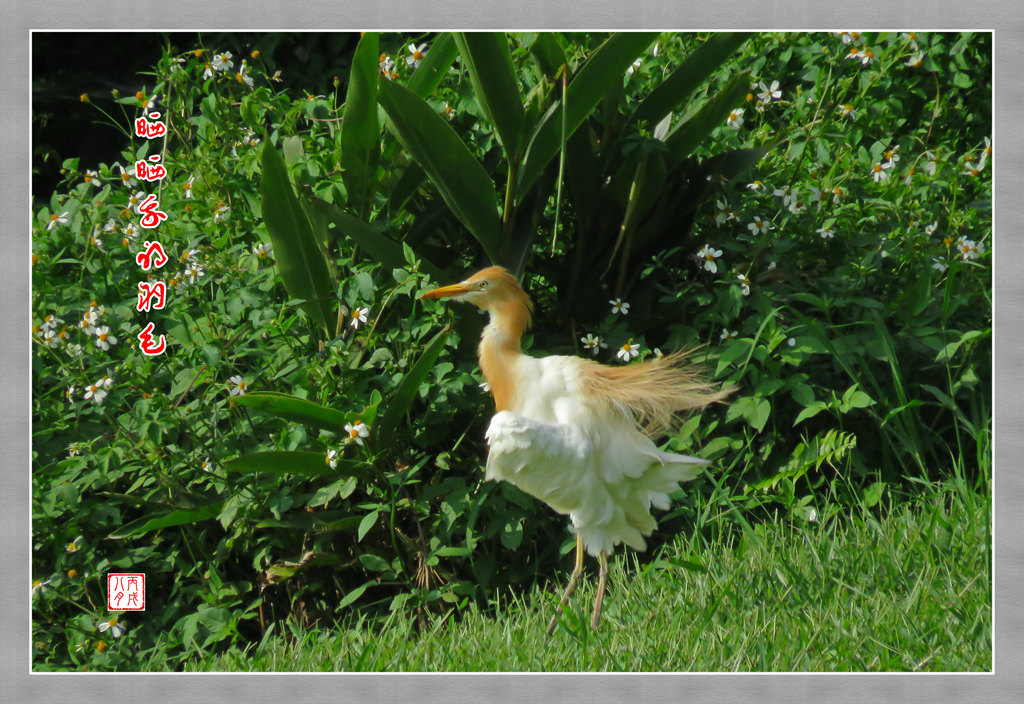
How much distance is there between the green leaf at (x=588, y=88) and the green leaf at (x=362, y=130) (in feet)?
1.53

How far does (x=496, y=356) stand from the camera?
261 cm

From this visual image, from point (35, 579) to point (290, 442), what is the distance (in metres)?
0.83

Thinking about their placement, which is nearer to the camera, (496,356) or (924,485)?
(496,356)

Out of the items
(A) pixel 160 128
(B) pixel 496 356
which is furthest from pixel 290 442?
(A) pixel 160 128

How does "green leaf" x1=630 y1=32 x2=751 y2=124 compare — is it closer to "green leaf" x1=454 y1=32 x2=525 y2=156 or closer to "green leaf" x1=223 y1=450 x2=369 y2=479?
"green leaf" x1=454 y1=32 x2=525 y2=156

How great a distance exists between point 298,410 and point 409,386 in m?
0.31

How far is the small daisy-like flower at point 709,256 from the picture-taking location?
2.84m

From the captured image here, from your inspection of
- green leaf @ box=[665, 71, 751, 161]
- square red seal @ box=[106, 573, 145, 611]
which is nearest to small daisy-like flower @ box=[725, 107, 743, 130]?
green leaf @ box=[665, 71, 751, 161]

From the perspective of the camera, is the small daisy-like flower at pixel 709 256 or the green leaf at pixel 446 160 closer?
the green leaf at pixel 446 160

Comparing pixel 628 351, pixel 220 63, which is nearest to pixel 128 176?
pixel 220 63

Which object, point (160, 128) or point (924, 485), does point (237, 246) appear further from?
point (924, 485)

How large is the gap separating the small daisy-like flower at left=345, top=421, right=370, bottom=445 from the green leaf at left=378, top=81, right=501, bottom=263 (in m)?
0.71

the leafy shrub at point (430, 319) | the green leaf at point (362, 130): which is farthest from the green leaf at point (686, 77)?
the green leaf at point (362, 130)

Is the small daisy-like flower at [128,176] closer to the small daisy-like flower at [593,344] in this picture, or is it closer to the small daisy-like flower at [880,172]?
the small daisy-like flower at [593,344]
